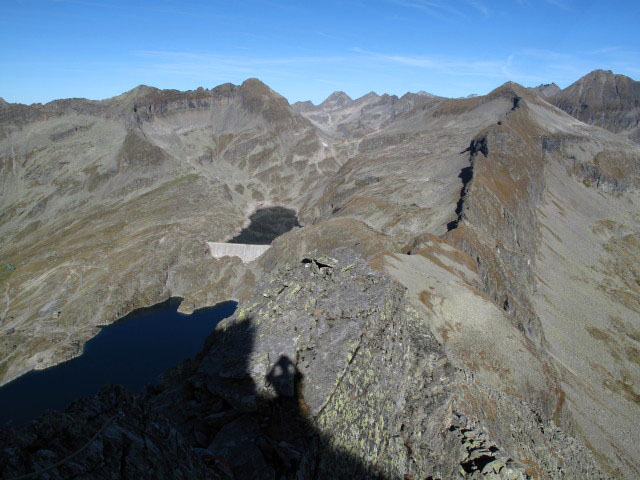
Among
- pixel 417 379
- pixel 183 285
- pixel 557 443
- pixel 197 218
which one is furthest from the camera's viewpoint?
pixel 197 218

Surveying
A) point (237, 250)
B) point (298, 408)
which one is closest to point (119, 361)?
point (237, 250)

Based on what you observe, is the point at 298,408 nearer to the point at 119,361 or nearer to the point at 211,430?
the point at 211,430

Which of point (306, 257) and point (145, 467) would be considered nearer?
point (145, 467)

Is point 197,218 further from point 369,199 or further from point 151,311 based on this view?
point 369,199

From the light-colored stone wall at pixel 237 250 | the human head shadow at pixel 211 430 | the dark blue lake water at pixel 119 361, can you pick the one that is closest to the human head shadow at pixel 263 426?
the human head shadow at pixel 211 430

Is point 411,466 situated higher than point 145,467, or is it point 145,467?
point 145,467

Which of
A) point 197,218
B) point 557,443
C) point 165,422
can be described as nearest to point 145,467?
point 165,422

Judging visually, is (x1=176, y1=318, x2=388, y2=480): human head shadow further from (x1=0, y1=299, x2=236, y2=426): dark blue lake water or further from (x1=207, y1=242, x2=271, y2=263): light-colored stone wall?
(x1=207, y1=242, x2=271, y2=263): light-colored stone wall
